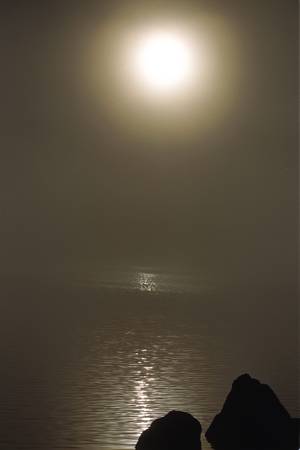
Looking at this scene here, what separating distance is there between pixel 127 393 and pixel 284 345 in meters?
27.0

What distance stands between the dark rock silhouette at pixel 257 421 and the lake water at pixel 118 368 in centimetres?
314

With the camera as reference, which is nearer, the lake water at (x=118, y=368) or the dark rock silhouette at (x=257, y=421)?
the dark rock silhouette at (x=257, y=421)

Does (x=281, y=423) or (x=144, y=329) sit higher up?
(x=281, y=423)

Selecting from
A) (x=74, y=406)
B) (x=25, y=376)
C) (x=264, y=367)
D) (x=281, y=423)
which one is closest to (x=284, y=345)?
(x=264, y=367)

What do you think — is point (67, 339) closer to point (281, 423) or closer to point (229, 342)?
point (229, 342)

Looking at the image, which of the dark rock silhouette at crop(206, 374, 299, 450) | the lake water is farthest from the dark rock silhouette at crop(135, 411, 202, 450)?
the lake water

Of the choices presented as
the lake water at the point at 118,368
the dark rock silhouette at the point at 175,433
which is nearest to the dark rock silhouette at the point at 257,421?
the dark rock silhouette at the point at 175,433

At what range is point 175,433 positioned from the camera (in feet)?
68.0

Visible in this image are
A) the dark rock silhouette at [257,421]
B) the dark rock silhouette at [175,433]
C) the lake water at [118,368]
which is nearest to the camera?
the dark rock silhouette at [175,433]

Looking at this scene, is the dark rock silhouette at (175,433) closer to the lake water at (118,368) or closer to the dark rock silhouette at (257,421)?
the dark rock silhouette at (257,421)

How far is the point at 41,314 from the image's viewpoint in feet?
293

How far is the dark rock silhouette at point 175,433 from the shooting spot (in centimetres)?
2064

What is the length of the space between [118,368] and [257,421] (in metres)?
24.3

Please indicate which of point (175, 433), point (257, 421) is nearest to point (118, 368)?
point (257, 421)
